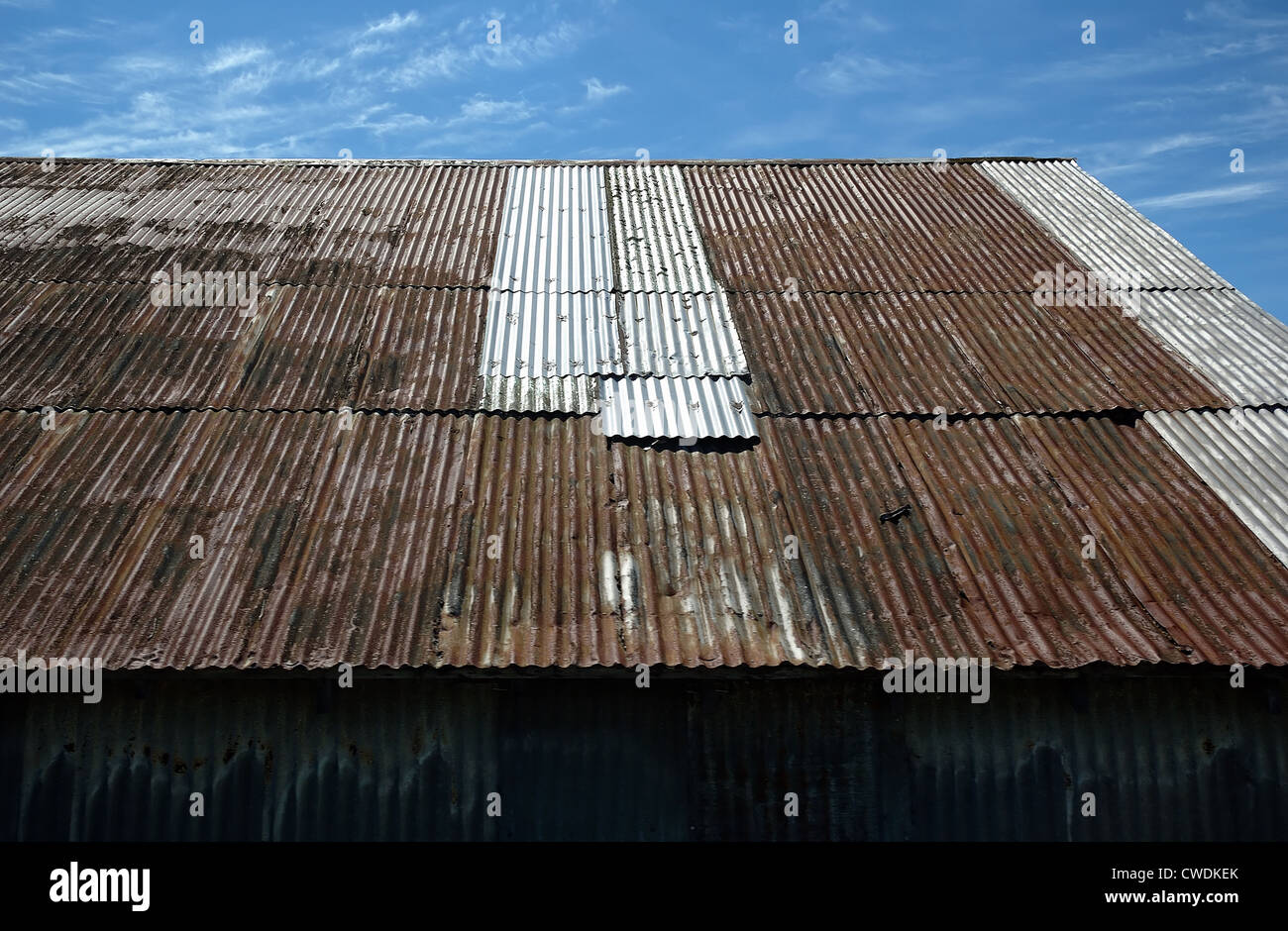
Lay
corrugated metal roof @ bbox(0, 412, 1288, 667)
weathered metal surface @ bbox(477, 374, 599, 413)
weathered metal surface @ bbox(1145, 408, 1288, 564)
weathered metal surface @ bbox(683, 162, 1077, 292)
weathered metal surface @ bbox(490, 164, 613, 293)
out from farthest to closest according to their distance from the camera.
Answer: weathered metal surface @ bbox(683, 162, 1077, 292) < weathered metal surface @ bbox(490, 164, 613, 293) < weathered metal surface @ bbox(477, 374, 599, 413) < weathered metal surface @ bbox(1145, 408, 1288, 564) < corrugated metal roof @ bbox(0, 412, 1288, 667)

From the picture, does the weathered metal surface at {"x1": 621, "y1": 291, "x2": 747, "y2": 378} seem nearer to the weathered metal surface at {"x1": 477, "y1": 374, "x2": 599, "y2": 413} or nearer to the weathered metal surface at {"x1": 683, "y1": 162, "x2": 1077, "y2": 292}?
the weathered metal surface at {"x1": 477, "y1": 374, "x2": 599, "y2": 413}

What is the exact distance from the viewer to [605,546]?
596 cm

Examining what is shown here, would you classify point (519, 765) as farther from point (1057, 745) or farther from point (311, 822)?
point (1057, 745)

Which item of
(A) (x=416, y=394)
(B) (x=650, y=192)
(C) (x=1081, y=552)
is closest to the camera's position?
(C) (x=1081, y=552)

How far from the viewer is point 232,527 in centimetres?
602

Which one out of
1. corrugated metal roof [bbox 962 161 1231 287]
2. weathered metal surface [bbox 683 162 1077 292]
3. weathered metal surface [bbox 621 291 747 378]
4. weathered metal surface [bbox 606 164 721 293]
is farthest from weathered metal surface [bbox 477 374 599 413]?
corrugated metal roof [bbox 962 161 1231 287]

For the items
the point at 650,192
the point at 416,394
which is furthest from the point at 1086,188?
the point at 416,394

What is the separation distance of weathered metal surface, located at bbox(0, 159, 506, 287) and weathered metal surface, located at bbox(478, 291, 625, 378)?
0.83 meters

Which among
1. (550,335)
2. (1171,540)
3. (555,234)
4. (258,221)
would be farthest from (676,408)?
(258,221)

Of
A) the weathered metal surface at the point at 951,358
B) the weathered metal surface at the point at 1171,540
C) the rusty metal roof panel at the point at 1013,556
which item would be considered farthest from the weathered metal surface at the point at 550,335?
the weathered metal surface at the point at 1171,540

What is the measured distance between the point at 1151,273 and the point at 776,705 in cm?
745

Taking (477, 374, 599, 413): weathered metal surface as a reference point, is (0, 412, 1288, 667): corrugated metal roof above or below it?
below

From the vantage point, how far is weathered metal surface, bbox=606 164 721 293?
9.40 meters

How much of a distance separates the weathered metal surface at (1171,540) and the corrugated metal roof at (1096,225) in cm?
345
